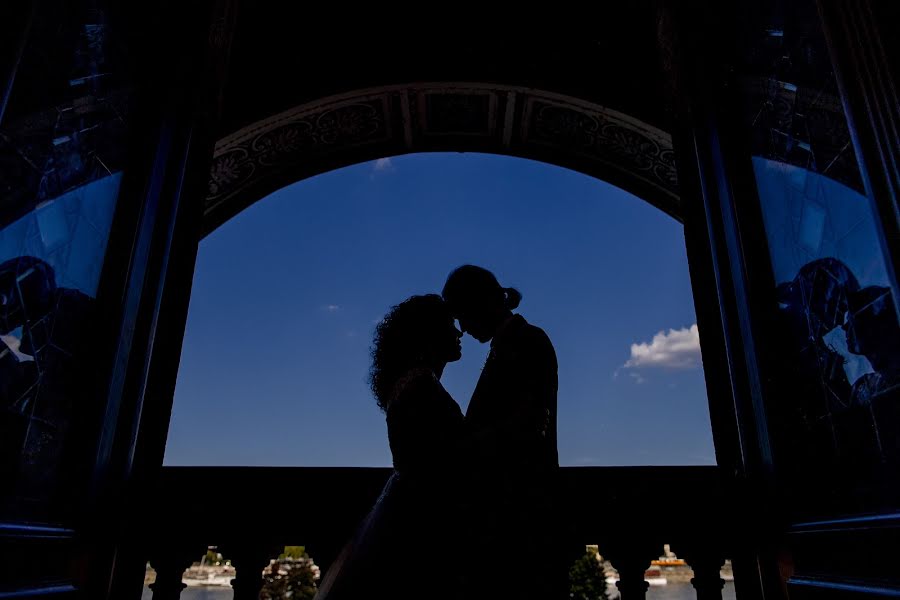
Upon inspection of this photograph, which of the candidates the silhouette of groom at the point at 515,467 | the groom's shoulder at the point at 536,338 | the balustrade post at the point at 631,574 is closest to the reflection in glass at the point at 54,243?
the silhouette of groom at the point at 515,467

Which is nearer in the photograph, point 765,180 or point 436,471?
point 436,471

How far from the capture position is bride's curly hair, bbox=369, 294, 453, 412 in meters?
2.17

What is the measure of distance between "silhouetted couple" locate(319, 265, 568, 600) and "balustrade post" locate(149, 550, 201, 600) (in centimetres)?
55

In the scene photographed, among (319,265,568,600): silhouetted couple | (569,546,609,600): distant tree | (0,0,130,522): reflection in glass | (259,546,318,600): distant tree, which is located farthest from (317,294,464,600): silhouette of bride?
(0,0,130,522): reflection in glass

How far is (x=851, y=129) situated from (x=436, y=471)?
1457 millimetres

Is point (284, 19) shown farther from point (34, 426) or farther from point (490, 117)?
point (34, 426)

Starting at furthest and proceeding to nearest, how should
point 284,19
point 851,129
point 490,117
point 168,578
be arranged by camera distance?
point 490,117 < point 284,19 < point 168,578 < point 851,129

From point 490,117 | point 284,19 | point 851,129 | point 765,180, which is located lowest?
point 851,129

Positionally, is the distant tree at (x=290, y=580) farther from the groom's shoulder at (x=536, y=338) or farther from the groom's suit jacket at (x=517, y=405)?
the groom's shoulder at (x=536, y=338)

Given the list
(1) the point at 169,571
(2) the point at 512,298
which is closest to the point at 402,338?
(2) the point at 512,298

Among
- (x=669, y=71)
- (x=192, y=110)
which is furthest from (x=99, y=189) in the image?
(x=669, y=71)

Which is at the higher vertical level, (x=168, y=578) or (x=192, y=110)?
(x=192, y=110)

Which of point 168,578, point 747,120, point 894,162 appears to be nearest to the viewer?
point 894,162

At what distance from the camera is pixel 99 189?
1790mm
